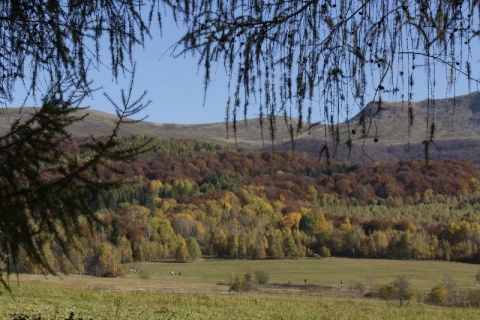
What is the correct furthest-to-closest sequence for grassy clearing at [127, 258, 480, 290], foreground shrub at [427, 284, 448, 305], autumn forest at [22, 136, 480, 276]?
1. autumn forest at [22, 136, 480, 276]
2. grassy clearing at [127, 258, 480, 290]
3. foreground shrub at [427, 284, 448, 305]

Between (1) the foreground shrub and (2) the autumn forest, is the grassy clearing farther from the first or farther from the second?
(1) the foreground shrub

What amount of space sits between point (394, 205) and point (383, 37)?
129m

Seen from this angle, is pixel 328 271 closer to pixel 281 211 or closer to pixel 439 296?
pixel 281 211

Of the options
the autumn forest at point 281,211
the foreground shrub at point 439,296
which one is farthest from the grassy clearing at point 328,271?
→ the foreground shrub at point 439,296

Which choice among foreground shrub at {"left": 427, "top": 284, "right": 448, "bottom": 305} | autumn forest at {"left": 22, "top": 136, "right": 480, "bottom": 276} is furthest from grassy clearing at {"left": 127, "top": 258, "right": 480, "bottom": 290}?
foreground shrub at {"left": 427, "top": 284, "right": 448, "bottom": 305}

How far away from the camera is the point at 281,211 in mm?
110062

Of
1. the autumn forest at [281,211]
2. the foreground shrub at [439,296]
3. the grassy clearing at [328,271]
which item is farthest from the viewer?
the autumn forest at [281,211]

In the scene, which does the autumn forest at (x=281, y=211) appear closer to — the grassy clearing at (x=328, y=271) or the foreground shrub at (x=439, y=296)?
the grassy clearing at (x=328, y=271)

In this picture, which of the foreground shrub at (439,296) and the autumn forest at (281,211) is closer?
the foreground shrub at (439,296)

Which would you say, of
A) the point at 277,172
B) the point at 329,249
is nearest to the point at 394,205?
the point at 277,172

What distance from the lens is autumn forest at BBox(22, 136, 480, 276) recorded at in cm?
9169

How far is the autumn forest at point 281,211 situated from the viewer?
3610 inches

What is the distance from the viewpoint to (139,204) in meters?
102

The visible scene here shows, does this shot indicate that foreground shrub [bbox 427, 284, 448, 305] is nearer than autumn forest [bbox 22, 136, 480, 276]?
Yes
